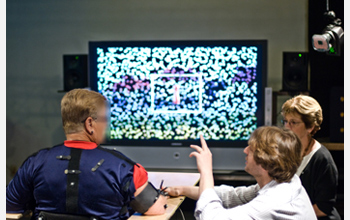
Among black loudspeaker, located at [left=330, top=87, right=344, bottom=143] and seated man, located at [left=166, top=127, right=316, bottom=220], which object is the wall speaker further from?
seated man, located at [left=166, top=127, right=316, bottom=220]

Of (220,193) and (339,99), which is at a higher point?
(339,99)

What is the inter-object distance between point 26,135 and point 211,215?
456cm

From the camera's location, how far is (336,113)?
14.5 ft

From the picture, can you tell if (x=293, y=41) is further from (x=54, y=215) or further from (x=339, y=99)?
(x=54, y=215)

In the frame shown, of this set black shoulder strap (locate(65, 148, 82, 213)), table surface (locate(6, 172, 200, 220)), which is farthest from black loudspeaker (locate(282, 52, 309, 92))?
black shoulder strap (locate(65, 148, 82, 213))

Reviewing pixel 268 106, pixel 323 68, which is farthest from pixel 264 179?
pixel 323 68

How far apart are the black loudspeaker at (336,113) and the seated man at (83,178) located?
3078mm

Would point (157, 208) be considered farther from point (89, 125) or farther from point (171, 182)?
point (171, 182)

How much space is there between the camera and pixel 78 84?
473 centimetres

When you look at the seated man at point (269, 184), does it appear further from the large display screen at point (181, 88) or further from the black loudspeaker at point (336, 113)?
the black loudspeaker at point (336, 113)

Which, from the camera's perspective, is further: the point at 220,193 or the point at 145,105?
the point at 145,105

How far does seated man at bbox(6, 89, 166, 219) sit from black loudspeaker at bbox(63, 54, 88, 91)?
2966mm

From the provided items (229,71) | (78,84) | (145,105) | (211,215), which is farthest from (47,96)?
(211,215)

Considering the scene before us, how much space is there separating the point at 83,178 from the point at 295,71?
3.35 metres
